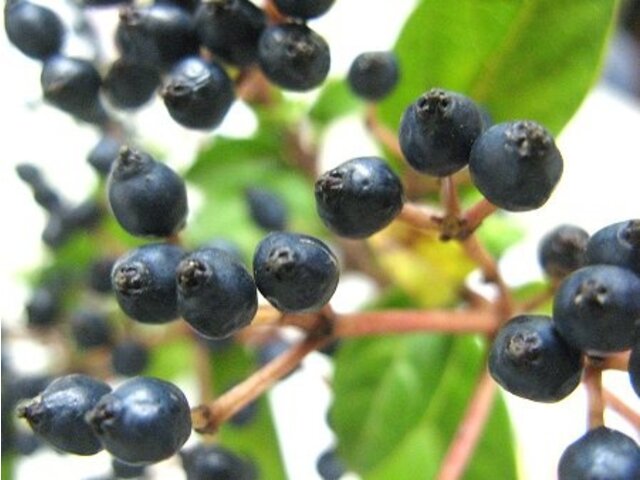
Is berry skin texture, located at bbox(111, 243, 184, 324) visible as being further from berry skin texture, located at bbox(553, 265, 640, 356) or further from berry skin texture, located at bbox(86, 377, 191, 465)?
berry skin texture, located at bbox(553, 265, 640, 356)

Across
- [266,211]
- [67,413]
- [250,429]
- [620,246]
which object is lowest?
[250,429]

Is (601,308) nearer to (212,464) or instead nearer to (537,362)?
(537,362)

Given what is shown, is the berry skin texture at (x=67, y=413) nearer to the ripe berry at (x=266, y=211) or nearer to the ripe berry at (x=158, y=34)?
the ripe berry at (x=158, y=34)

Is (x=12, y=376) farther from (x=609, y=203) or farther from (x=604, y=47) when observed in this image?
(x=609, y=203)

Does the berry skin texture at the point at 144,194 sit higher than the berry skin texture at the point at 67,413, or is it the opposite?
the berry skin texture at the point at 144,194

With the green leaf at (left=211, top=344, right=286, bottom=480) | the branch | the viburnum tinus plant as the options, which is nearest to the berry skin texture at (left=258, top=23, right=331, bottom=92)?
the viburnum tinus plant

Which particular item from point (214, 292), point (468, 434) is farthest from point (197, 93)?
point (468, 434)

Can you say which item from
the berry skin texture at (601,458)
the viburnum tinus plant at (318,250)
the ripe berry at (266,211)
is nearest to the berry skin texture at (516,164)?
the viburnum tinus plant at (318,250)

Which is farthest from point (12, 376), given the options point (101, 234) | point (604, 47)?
point (604, 47)
